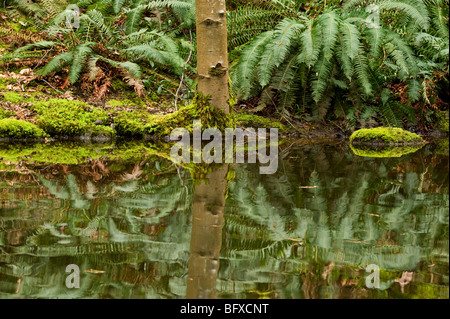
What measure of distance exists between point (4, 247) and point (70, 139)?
15.8 ft

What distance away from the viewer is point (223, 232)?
2.77 m

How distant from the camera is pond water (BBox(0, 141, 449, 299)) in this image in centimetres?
209

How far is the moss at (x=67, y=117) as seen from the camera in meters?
7.07

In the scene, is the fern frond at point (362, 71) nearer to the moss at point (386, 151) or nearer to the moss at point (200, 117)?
the moss at point (386, 151)

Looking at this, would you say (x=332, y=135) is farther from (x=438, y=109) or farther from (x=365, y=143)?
(x=438, y=109)

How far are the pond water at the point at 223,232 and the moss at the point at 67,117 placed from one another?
2.30 meters

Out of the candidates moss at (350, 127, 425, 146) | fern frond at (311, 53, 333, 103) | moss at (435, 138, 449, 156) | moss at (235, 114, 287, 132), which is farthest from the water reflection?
fern frond at (311, 53, 333, 103)

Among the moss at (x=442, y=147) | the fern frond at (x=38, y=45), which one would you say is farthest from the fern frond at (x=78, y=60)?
the moss at (x=442, y=147)

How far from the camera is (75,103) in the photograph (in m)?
7.43

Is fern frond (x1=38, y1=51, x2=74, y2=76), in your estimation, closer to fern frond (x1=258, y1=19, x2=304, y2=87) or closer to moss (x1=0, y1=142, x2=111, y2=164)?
moss (x1=0, y1=142, x2=111, y2=164)

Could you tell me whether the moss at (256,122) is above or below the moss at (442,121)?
below

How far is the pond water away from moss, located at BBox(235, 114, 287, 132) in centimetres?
301

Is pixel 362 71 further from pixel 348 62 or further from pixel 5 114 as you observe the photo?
pixel 5 114
